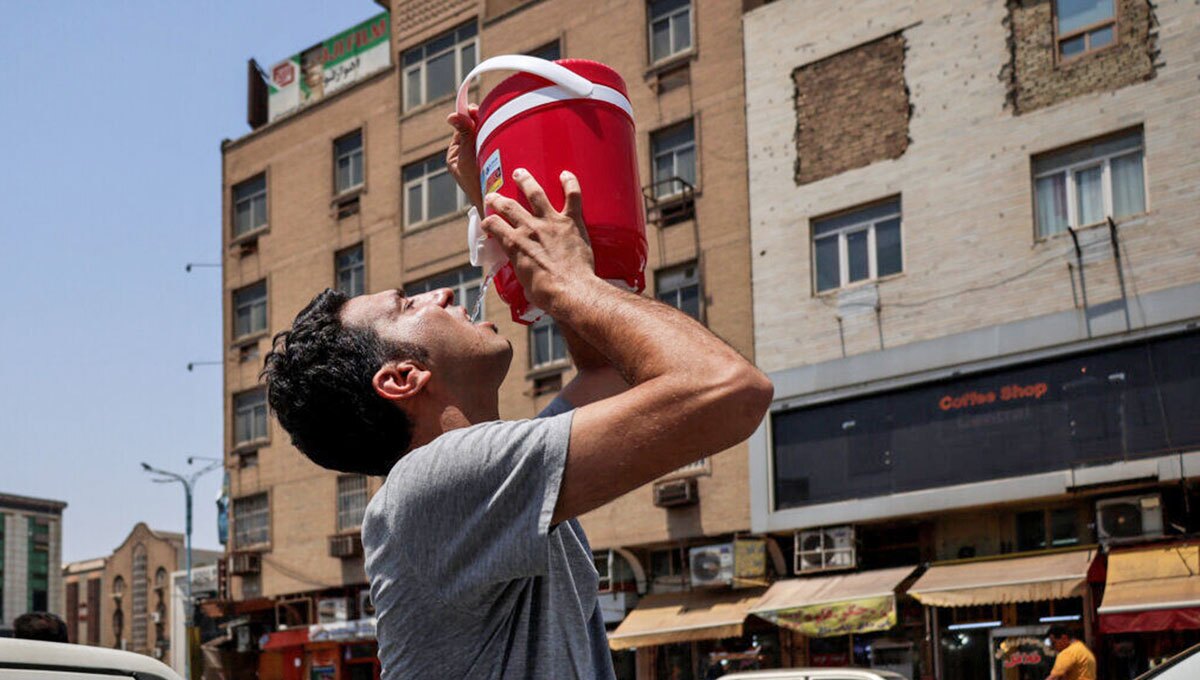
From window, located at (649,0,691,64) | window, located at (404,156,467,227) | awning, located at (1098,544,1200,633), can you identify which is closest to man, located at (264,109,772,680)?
awning, located at (1098,544,1200,633)

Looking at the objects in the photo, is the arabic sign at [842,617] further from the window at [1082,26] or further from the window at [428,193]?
the window at [428,193]

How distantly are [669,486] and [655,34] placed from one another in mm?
8711

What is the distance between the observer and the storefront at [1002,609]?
791 inches

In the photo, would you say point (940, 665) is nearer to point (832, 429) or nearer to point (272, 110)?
point (832, 429)

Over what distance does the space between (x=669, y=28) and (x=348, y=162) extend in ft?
34.3

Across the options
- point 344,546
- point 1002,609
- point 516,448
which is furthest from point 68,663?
point 344,546

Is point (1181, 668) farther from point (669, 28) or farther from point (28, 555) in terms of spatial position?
point (28, 555)

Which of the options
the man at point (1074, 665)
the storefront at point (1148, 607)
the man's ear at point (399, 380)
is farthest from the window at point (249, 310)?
the man's ear at point (399, 380)

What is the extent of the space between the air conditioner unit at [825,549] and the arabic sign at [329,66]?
650 inches

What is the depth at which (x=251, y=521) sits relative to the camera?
3650 cm

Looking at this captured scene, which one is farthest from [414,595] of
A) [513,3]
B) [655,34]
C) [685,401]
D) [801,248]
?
[513,3]

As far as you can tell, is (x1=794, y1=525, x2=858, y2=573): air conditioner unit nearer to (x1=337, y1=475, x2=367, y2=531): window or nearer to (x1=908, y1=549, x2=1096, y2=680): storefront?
(x1=908, y1=549, x2=1096, y2=680): storefront

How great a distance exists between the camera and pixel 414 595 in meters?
2.28

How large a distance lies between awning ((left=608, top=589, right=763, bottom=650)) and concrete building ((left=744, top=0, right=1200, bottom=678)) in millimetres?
986
